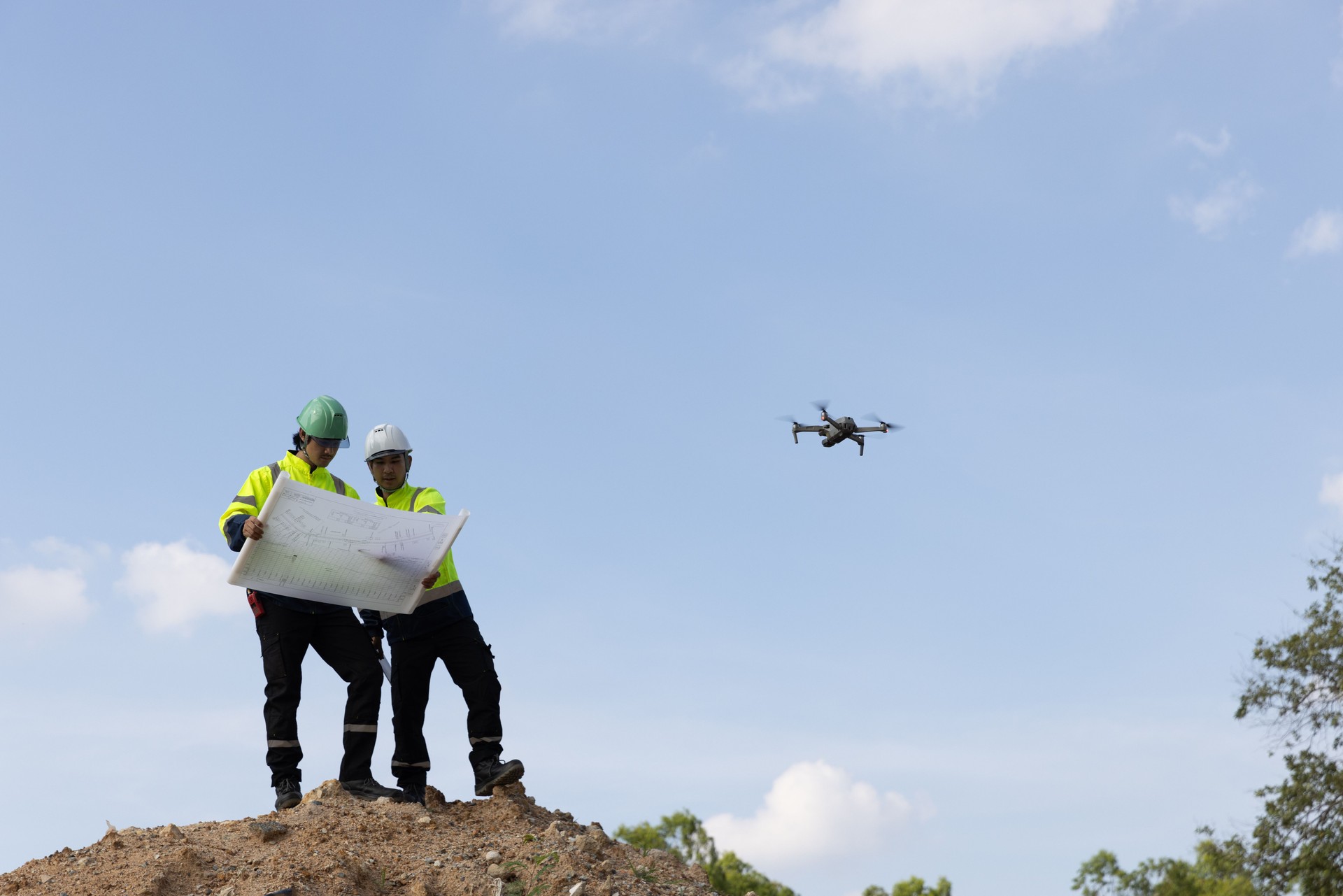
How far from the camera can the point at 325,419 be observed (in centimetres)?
859

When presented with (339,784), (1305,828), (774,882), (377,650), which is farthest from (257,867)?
(774,882)

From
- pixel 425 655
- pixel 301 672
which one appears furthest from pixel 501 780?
pixel 301 672

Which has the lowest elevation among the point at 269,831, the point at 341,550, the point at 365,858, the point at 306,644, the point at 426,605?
the point at 365,858

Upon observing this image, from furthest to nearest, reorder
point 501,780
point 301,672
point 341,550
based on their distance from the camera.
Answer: point 501,780 < point 301,672 < point 341,550

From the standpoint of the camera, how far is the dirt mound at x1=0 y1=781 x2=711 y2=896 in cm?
762

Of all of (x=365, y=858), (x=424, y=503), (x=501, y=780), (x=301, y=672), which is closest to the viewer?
(x=365, y=858)

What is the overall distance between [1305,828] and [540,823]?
17.6m

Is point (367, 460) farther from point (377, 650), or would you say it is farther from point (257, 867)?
point (257, 867)

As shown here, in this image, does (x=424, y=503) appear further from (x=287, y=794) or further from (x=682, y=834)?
(x=682, y=834)

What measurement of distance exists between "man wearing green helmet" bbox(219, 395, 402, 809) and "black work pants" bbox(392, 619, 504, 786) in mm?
335

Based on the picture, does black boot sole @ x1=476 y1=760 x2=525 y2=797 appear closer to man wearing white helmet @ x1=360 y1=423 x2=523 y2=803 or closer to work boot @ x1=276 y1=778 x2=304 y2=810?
man wearing white helmet @ x1=360 y1=423 x2=523 y2=803

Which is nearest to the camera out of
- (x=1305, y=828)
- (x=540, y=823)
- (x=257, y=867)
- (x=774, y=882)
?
(x=257, y=867)

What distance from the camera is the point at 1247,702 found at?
22.7 m

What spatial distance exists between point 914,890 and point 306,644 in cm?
3254
